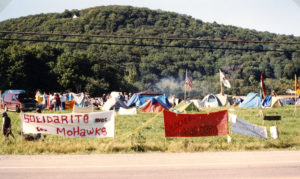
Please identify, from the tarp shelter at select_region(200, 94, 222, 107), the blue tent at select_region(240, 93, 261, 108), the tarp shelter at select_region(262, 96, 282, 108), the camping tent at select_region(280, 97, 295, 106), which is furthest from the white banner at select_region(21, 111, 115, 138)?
the camping tent at select_region(280, 97, 295, 106)

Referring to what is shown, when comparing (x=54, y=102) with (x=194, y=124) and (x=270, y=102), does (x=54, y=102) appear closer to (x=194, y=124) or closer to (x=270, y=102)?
(x=194, y=124)

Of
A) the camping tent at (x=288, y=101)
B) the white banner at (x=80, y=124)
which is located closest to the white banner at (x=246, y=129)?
the white banner at (x=80, y=124)

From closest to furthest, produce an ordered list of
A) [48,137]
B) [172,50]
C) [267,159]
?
→ [267,159], [48,137], [172,50]

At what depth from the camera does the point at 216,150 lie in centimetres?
1273

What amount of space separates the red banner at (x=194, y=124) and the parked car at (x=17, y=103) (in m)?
18.9

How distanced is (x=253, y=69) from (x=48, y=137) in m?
118

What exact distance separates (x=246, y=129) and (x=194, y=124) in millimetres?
2330

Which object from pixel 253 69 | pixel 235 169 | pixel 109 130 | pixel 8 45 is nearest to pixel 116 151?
pixel 109 130

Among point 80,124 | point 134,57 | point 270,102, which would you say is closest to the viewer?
point 80,124

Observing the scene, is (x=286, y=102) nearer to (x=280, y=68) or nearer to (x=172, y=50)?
(x=280, y=68)

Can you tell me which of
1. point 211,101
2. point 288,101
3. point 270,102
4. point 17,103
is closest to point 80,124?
point 17,103

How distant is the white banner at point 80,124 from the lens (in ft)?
42.4

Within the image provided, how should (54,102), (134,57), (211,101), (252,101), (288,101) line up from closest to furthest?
1. (54,102)
2. (252,101)
3. (211,101)
4. (288,101)
5. (134,57)

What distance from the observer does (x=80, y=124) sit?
13.0 m
